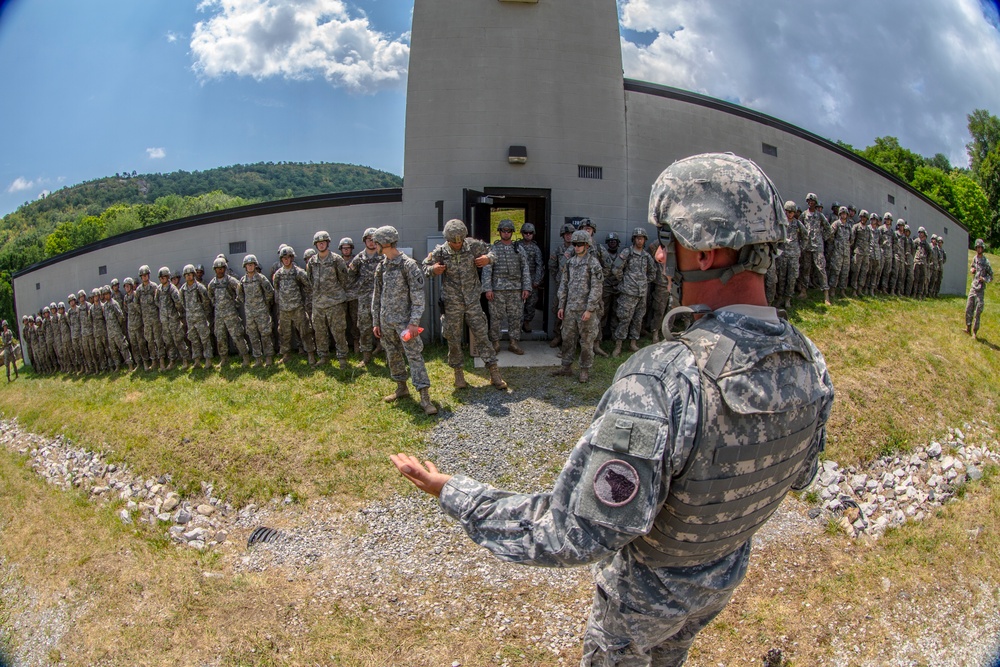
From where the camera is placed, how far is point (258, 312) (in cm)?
956

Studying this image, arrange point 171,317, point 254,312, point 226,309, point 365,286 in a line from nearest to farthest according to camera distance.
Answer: point 365,286 < point 254,312 < point 226,309 < point 171,317

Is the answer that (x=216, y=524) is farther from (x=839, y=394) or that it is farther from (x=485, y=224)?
(x=839, y=394)

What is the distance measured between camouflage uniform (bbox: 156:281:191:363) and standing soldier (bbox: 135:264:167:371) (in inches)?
8.6

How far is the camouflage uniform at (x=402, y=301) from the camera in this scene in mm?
6910

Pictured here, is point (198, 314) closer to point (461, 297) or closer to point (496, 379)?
point (461, 297)

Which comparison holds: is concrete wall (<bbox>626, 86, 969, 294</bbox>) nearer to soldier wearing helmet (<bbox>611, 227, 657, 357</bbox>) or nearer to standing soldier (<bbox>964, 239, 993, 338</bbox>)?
soldier wearing helmet (<bbox>611, 227, 657, 357</bbox>)

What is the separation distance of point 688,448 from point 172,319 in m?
11.4

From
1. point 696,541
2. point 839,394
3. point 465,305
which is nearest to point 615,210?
point 465,305

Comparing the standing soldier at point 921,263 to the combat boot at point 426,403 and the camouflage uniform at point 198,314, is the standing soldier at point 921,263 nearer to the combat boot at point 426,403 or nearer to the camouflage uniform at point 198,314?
the combat boot at point 426,403

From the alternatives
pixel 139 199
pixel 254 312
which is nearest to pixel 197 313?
pixel 254 312

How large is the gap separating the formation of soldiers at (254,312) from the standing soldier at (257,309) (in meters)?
0.02

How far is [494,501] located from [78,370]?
56.3 feet

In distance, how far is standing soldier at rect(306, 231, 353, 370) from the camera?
9094 millimetres

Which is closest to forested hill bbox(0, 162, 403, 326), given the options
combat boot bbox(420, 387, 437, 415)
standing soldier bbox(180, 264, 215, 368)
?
standing soldier bbox(180, 264, 215, 368)
